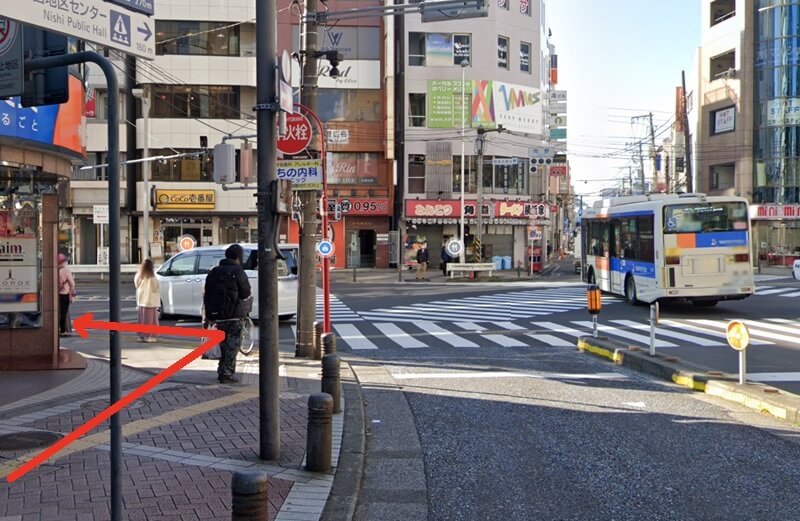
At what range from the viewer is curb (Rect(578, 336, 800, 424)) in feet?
29.0

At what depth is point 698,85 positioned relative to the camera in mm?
62469

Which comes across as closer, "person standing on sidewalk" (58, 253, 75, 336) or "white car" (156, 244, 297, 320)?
"person standing on sidewalk" (58, 253, 75, 336)

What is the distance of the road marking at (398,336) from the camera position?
15812 millimetres

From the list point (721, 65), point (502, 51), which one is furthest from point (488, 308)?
point (721, 65)

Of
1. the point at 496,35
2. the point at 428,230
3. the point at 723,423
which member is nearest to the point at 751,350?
the point at 723,423

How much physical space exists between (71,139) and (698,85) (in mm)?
60716

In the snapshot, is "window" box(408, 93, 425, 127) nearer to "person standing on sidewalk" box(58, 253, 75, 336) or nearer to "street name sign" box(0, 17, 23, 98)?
Answer: "person standing on sidewalk" box(58, 253, 75, 336)

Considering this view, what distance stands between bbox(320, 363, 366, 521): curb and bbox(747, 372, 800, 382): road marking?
6.15 meters

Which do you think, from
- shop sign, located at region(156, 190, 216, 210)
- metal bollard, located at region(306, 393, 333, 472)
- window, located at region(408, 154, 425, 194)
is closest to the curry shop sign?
window, located at region(408, 154, 425, 194)

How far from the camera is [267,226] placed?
6.36 m

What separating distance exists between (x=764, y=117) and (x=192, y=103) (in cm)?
4083

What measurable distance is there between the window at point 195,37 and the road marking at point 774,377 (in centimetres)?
4043

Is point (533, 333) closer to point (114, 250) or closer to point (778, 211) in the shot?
point (114, 250)

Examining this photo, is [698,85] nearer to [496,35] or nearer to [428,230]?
[496,35]
